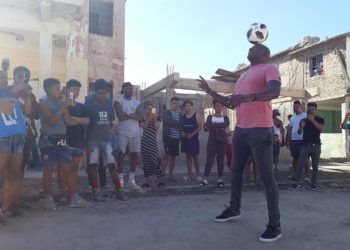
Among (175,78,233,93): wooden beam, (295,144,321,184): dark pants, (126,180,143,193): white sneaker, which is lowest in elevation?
(126,180,143,193): white sneaker

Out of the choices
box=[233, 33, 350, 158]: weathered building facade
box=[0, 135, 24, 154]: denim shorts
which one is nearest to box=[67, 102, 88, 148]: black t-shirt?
box=[0, 135, 24, 154]: denim shorts

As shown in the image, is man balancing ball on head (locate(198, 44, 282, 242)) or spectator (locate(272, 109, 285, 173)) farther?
spectator (locate(272, 109, 285, 173))

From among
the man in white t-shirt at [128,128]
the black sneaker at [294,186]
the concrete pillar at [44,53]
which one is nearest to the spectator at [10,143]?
the man in white t-shirt at [128,128]

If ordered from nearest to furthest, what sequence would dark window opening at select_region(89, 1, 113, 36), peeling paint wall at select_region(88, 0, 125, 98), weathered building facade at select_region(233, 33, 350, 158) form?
peeling paint wall at select_region(88, 0, 125, 98)
dark window opening at select_region(89, 1, 113, 36)
weathered building facade at select_region(233, 33, 350, 158)

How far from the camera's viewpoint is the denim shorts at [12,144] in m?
4.38

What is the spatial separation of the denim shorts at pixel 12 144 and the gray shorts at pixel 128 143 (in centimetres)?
218

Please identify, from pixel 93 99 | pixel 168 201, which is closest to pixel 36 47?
pixel 93 99

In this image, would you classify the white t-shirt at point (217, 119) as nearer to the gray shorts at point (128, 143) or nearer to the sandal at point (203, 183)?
the sandal at point (203, 183)

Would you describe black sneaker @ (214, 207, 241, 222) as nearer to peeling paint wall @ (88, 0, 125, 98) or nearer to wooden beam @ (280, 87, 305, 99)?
peeling paint wall @ (88, 0, 125, 98)

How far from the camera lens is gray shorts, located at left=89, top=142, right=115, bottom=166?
579 centimetres

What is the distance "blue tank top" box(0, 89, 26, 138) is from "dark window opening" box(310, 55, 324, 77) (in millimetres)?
19694

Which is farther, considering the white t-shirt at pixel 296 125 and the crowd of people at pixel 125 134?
the white t-shirt at pixel 296 125

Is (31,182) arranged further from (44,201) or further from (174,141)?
(174,141)

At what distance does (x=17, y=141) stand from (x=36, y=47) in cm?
1096
